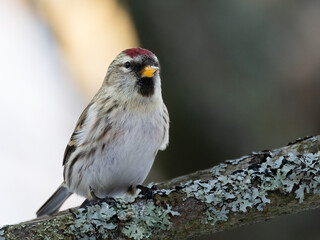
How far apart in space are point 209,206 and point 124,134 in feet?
2.50

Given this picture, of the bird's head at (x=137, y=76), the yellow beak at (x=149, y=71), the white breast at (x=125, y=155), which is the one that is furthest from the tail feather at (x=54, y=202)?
the yellow beak at (x=149, y=71)

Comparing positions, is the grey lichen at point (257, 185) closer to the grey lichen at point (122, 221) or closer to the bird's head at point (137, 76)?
the grey lichen at point (122, 221)

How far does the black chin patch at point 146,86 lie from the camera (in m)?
2.37

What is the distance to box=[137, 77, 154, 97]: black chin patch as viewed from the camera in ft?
7.77

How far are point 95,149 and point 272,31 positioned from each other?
859mm

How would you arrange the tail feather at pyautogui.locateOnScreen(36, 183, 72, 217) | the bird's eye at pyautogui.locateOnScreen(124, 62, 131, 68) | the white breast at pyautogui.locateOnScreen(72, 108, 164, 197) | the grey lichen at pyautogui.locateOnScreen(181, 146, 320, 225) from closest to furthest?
the grey lichen at pyautogui.locateOnScreen(181, 146, 320, 225), the white breast at pyautogui.locateOnScreen(72, 108, 164, 197), the bird's eye at pyautogui.locateOnScreen(124, 62, 131, 68), the tail feather at pyautogui.locateOnScreen(36, 183, 72, 217)

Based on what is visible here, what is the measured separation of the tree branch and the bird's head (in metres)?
0.78

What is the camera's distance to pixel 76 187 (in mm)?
2424

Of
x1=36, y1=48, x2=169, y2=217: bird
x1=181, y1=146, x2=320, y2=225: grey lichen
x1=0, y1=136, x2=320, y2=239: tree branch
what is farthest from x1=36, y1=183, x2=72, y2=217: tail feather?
x1=181, y1=146, x2=320, y2=225: grey lichen

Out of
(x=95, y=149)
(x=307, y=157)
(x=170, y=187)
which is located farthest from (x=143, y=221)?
(x=95, y=149)

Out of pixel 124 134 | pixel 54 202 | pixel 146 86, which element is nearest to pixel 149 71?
pixel 146 86

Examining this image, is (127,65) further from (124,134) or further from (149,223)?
(149,223)

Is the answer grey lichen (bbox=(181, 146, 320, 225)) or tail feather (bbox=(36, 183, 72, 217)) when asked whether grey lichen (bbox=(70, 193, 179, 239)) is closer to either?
grey lichen (bbox=(181, 146, 320, 225))

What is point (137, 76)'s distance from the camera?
242 cm
